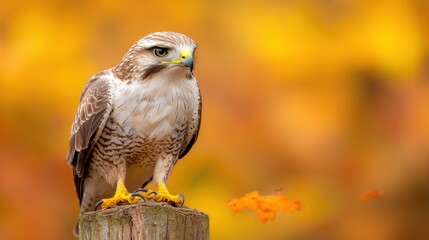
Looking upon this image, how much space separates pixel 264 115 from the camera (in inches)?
306

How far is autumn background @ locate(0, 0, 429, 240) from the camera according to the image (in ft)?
24.4

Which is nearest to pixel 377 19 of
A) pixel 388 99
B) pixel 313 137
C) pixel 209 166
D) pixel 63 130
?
pixel 388 99

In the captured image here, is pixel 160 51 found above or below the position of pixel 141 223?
above

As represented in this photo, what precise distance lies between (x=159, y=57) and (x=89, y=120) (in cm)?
54

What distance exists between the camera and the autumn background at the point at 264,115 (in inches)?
293

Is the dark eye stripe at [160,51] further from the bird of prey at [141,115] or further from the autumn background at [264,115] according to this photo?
the autumn background at [264,115]

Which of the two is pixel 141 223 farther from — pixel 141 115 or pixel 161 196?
pixel 141 115

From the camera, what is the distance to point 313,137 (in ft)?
25.7

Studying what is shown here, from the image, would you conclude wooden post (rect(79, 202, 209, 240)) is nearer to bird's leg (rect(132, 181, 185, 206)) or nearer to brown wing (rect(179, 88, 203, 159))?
bird's leg (rect(132, 181, 185, 206))

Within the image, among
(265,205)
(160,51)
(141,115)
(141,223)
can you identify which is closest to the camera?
(141,223)

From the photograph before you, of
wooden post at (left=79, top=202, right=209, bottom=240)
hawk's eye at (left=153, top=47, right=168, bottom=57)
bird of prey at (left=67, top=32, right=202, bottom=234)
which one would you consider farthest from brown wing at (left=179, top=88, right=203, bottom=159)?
wooden post at (left=79, top=202, right=209, bottom=240)

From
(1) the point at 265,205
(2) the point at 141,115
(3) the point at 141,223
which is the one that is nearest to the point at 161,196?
(2) the point at 141,115

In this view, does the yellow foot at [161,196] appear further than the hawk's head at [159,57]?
No

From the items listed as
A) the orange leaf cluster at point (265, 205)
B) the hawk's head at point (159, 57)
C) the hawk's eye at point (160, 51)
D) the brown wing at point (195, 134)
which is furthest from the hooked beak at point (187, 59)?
the orange leaf cluster at point (265, 205)
